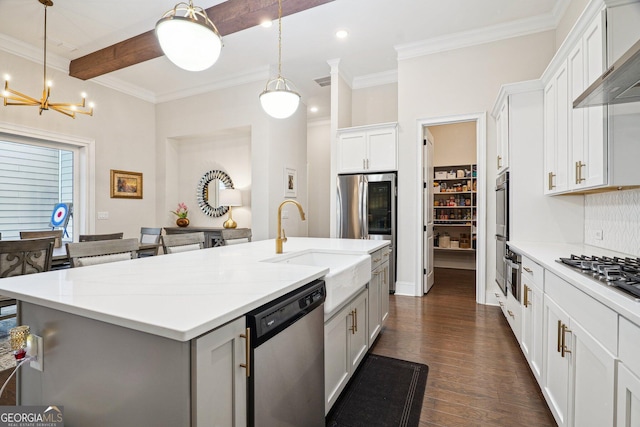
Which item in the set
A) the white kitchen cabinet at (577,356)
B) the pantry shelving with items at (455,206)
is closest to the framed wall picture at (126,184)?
the pantry shelving with items at (455,206)

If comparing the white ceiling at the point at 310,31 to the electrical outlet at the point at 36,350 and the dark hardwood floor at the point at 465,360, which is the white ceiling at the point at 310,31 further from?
the electrical outlet at the point at 36,350

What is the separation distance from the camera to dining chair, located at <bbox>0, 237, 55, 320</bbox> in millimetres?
2400

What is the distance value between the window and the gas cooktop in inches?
243

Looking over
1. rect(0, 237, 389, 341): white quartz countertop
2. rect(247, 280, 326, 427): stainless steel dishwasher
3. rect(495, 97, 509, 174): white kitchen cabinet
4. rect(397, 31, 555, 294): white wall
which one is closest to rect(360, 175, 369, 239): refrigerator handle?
rect(397, 31, 555, 294): white wall

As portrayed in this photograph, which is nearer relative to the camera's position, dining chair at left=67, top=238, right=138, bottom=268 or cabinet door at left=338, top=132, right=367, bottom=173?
dining chair at left=67, top=238, right=138, bottom=268

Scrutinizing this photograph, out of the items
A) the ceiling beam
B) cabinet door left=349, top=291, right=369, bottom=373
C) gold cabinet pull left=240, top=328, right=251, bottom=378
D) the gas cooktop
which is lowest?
cabinet door left=349, top=291, right=369, bottom=373

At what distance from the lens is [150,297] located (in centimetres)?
109

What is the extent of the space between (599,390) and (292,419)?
1.19 metres

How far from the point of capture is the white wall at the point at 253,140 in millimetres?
5125

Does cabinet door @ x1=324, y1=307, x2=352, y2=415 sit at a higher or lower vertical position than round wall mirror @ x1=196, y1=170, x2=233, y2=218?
lower

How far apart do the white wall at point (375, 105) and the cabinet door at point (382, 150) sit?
0.81m

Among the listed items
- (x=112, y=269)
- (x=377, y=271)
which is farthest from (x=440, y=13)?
(x=112, y=269)

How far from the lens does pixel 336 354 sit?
1.79 m

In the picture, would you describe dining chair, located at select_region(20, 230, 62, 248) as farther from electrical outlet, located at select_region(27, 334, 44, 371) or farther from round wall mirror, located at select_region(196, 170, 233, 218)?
electrical outlet, located at select_region(27, 334, 44, 371)
